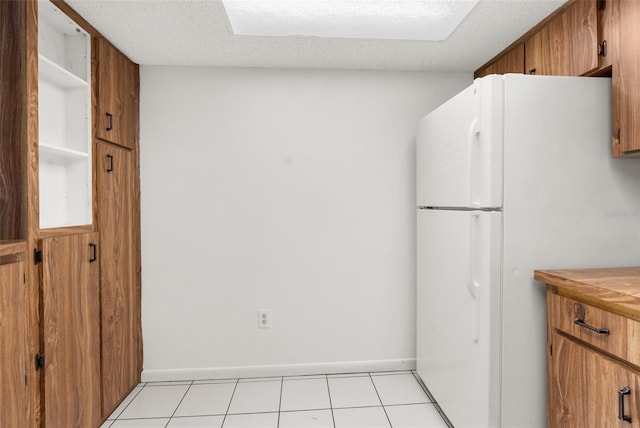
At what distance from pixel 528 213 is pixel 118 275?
2140 millimetres

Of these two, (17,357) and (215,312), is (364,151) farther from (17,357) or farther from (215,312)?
(17,357)

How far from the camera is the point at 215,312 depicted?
99.1 inches

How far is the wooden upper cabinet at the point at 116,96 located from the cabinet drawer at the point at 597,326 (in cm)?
226

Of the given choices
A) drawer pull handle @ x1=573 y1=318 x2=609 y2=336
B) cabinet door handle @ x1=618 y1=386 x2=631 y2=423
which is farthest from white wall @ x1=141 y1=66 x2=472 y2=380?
cabinet door handle @ x1=618 y1=386 x2=631 y2=423

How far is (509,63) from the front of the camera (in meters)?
2.19

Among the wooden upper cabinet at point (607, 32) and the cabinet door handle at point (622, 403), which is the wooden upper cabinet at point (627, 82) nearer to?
the wooden upper cabinet at point (607, 32)

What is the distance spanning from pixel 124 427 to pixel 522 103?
244cm

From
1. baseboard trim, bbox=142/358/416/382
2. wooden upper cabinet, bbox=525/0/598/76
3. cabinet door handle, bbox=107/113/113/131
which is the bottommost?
baseboard trim, bbox=142/358/416/382

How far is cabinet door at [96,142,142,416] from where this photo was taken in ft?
6.66

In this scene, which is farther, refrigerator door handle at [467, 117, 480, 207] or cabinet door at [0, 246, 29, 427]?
refrigerator door handle at [467, 117, 480, 207]

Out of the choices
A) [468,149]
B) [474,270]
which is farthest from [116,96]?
[474,270]

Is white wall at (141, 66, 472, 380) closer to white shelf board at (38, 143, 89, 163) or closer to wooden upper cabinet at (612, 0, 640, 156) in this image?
white shelf board at (38, 143, 89, 163)

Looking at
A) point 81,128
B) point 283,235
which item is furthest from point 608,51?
point 81,128

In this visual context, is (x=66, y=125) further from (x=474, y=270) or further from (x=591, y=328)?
(x=591, y=328)
